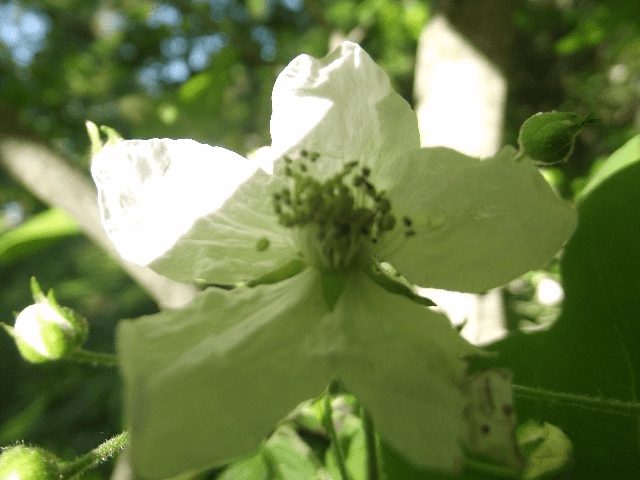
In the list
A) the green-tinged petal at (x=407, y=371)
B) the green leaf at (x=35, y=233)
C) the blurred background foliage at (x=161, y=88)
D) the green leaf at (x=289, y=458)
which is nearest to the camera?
the green-tinged petal at (x=407, y=371)

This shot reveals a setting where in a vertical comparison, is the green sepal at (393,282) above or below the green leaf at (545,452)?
above

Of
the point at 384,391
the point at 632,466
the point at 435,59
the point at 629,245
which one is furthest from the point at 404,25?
the point at 384,391

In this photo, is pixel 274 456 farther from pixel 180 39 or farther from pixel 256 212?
pixel 180 39

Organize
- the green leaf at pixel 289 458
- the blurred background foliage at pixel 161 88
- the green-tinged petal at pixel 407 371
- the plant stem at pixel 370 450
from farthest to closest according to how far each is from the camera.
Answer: the blurred background foliage at pixel 161 88
the green leaf at pixel 289 458
the plant stem at pixel 370 450
the green-tinged petal at pixel 407 371

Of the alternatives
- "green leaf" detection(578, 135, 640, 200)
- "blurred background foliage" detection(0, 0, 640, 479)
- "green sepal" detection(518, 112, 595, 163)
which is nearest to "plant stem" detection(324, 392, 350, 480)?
"green sepal" detection(518, 112, 595, 163)

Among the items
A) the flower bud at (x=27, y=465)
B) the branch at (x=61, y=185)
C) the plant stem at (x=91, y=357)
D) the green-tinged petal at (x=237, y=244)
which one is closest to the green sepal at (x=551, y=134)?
the green-tinged petal at (x=237, y=244)

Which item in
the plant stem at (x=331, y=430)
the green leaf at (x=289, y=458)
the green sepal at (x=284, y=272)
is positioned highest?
the green sepal at (x=284, y=272)

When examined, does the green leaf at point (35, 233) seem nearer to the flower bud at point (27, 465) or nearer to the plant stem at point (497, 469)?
the flower bud at point (27, 465)

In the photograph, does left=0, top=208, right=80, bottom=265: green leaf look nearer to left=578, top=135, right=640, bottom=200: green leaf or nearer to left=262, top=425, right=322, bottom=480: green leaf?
left=262, top=425, right=322, bottom=480: green leaf
